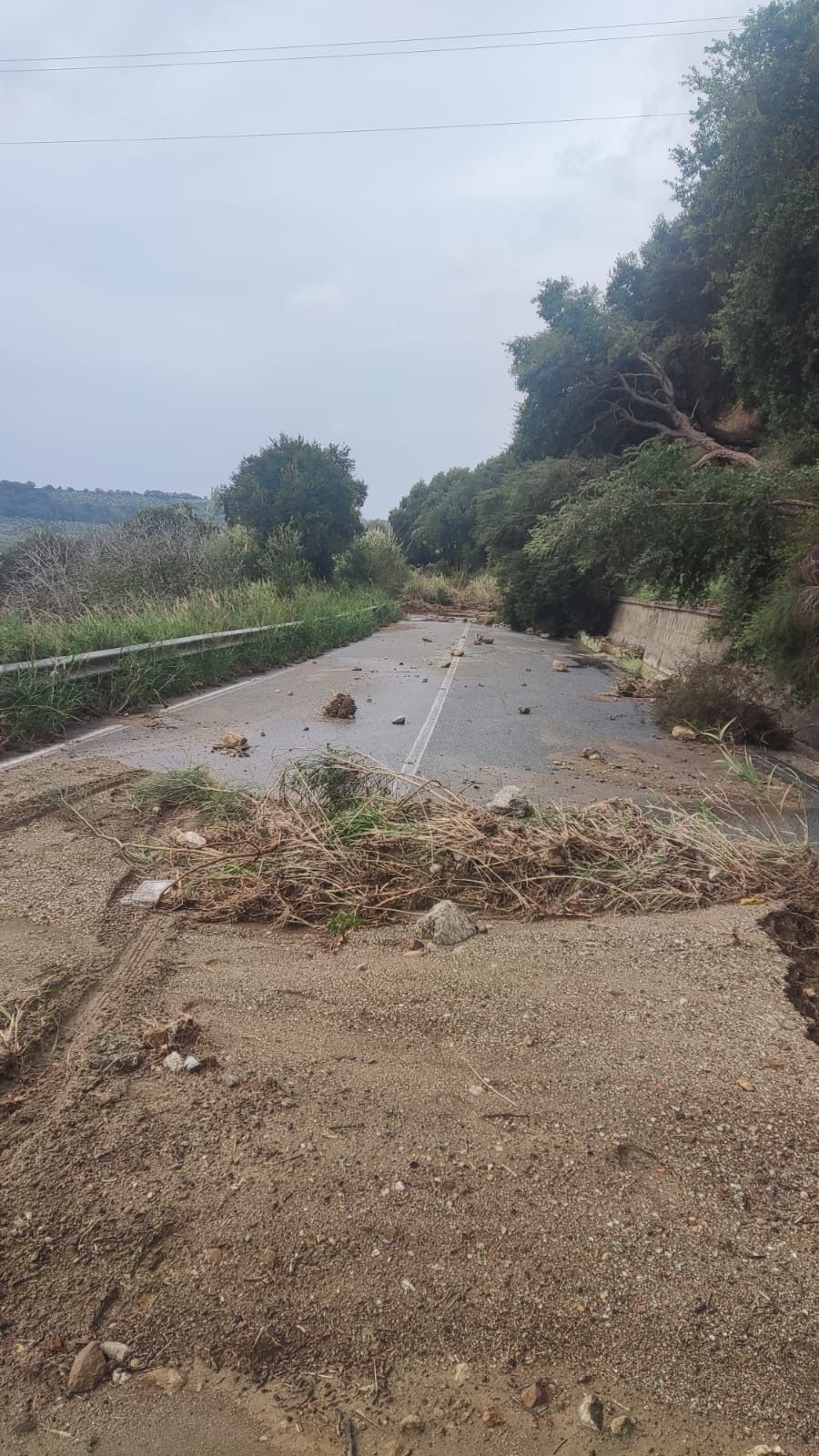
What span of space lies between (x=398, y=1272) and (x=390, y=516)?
3082 inches

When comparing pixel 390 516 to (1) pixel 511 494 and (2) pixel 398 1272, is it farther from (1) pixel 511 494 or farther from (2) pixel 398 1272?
(2) pixel 398 1272

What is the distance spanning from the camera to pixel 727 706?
30.3 feet

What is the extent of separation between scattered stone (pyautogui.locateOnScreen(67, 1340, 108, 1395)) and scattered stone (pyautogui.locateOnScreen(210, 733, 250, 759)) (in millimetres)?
5610

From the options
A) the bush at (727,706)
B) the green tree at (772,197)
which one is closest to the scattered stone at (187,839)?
the bush at (727,706)

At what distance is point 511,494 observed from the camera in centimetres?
2836

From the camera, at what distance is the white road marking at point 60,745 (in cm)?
660

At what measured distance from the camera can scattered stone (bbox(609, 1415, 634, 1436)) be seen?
1.53 metres

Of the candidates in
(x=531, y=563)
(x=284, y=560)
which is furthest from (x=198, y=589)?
(x=531, y=563)

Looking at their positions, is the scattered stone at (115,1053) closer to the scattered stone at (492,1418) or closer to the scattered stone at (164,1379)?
the scattered stone at (164,1379)

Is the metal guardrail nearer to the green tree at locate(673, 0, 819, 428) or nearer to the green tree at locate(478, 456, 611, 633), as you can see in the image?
the green tree at locate(673, 0, 819, 428)

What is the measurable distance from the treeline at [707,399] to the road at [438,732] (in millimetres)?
2127

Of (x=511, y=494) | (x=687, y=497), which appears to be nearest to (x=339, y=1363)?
(x=687, y=497)

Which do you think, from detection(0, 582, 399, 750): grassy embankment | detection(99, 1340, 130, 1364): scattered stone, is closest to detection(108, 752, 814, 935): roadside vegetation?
detection(99, 1340, 130, 1364): scattered stone

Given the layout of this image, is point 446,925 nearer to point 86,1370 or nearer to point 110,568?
point 86,1370
